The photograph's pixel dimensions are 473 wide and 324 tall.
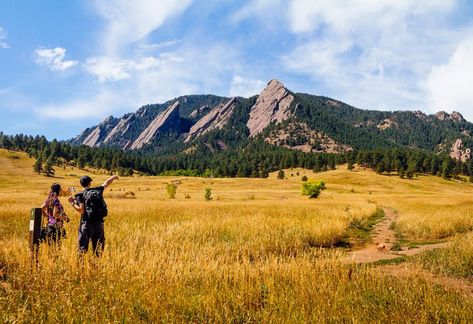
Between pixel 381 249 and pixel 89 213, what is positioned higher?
pixel 89 213

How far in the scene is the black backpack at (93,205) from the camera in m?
9.65

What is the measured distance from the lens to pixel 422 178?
433ft

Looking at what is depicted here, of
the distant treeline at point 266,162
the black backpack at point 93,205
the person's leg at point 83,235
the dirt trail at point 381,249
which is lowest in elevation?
the dirt trail at point 381,249

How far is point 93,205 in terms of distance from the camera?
381 inches

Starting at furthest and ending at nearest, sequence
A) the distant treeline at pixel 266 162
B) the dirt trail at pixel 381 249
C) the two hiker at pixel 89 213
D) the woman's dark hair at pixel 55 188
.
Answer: the distant treeline at pixel 266 162 → the dirt trail at pixel 381 249 → the woman's dark hair at pixel 55 188 → the two hiker at pixel 89 213

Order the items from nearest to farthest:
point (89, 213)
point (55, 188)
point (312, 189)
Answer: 1. point (89, 213)
2. point (55, 188)
3. point (312, 189)

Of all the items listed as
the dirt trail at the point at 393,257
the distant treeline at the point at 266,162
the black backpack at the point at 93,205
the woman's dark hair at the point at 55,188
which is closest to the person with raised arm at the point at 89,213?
the black backpack at the point at 93,205

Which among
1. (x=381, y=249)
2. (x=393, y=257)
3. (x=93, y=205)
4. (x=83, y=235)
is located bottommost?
(x=381, y=249)

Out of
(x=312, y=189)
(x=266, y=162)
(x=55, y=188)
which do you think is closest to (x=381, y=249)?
(x=55, y=188)

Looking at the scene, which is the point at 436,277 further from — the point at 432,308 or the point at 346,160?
the point at 346,160

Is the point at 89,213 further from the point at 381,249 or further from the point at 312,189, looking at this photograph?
the point at 312,189

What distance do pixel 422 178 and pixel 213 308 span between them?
468 ft

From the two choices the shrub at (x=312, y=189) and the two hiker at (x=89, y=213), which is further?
the shrub at (x=312, y=189)

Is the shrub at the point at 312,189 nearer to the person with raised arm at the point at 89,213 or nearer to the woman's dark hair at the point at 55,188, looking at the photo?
the woman's dark hair at the point at 55,188
